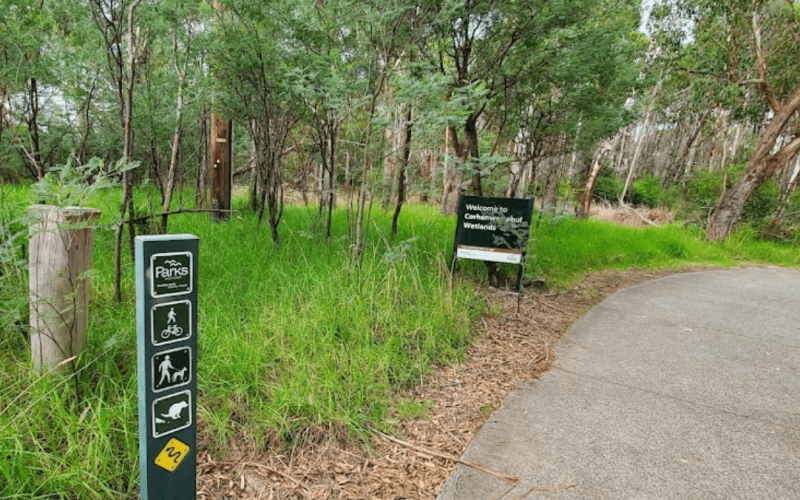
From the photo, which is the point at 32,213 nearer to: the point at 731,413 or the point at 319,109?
the point at 319,109

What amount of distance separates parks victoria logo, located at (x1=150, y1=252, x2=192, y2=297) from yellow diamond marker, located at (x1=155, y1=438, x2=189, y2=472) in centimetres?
51

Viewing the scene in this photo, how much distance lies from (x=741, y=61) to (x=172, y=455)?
1372 centimetres

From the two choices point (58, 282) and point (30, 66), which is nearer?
point (58, 282)

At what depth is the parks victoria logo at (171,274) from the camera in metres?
1.25

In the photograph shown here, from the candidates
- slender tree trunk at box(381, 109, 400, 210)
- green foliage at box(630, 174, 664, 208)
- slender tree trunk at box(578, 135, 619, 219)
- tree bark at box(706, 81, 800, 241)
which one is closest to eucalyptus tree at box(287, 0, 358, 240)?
slender tree trunk at box(381, 109, 400, 210)

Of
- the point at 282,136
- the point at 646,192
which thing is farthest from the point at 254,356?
the point at 646,192

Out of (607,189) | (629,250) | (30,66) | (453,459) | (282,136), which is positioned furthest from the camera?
(607,189)

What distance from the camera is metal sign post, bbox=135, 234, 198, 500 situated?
4.07ft

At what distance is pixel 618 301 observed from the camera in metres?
5.32

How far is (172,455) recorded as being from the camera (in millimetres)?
1389

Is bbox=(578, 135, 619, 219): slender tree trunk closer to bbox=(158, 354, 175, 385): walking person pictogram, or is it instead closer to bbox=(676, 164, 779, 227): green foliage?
bbox=(676, 164, 779, 227): green foliage

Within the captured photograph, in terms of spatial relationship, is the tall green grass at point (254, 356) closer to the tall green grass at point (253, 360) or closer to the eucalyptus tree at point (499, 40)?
the tall green grass at point (253, 360)

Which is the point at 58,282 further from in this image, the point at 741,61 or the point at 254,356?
the point at 741,61

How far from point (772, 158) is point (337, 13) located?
11120 mm
